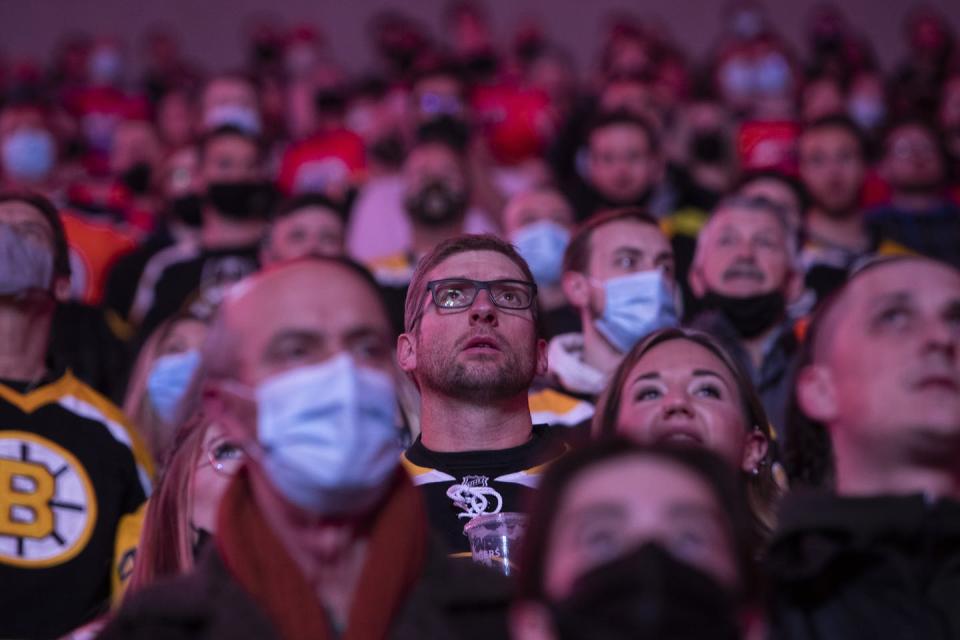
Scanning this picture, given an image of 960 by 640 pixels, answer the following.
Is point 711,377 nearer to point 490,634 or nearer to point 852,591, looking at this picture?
point 852,591

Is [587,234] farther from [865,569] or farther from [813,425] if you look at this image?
[865,569]

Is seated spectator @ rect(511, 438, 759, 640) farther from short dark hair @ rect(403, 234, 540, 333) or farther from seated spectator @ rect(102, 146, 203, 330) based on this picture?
seated spectator @ rect(102, 146, 203, 330)

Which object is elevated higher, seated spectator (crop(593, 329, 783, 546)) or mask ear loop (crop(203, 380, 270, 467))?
mask ear loop (crop(203, 380, 270, 467))

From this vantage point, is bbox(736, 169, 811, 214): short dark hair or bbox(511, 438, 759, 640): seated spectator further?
bbox(736, 169, 811, 214): short dark hair

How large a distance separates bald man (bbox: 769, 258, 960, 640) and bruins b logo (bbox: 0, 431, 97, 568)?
2357 mm

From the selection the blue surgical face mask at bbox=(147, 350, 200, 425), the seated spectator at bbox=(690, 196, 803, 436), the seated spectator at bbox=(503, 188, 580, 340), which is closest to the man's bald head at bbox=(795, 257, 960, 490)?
the seated spectator at bbox=(690, 196, 803, 436)

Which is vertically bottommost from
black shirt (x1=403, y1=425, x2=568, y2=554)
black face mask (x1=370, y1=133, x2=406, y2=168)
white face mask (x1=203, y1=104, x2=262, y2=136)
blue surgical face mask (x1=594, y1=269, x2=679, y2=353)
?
black shirt (x1=403, y1=425, x2=568, y2=554)

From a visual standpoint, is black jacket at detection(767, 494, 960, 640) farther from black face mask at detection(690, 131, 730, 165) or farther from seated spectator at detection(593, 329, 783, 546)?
black face mask at detection(690, 131, 730, 165)

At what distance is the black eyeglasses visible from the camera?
4.76 meters

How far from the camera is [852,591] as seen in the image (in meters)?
3.30

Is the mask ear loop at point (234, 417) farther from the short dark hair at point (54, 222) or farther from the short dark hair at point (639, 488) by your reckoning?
the short dark hair at point (54, 222)

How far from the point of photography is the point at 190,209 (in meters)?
8.81

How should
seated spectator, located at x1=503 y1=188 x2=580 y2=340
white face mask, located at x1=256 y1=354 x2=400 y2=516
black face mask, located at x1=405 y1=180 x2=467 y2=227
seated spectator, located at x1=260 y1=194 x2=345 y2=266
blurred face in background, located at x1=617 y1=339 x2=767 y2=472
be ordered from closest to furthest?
white face mask, located at x1=256 y1=354 x2=400 y2=516 → blurred face in background, located at x1=617 y1=339 x2=767 y2=472 → seated spectator, located at x1=503 y1=188 x2=580 y2=340 → seated spectator, located at x1=260 y1=194 x2=345 y2=266 → black face mask, located at x1=405 y1=180 x2=467 y2=227

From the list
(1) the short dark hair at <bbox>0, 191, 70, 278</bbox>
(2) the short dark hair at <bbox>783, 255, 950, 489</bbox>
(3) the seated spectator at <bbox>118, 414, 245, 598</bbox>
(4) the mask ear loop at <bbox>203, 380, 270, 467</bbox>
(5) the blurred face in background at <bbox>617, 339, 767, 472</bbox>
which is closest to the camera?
(4) the mask ear loop at <bbox>203, 380, 270, 467</bbox>
